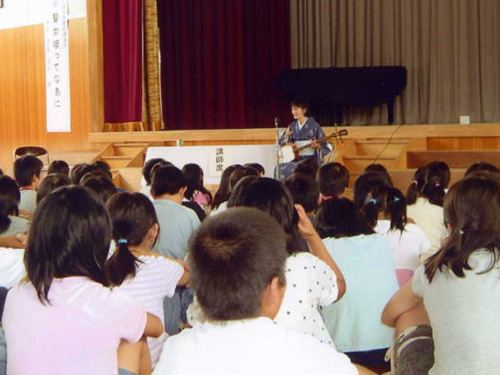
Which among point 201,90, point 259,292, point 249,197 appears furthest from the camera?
point 201,90

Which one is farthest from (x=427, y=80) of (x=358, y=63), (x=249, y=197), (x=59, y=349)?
(x=59, y=349)

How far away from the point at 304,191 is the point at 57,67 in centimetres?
711

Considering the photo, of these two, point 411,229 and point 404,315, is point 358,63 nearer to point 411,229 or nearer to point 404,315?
point 411,229

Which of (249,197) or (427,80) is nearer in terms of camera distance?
(249,197)

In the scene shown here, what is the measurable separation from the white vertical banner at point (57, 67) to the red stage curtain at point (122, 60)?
2.25ft

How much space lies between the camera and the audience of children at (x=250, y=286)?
1317 millimetres

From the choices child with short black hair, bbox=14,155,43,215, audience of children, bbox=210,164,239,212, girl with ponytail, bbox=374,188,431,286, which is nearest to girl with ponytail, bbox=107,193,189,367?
girl with ponytail, bbox=374,188,431,286

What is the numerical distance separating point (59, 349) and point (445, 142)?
6.85 metres

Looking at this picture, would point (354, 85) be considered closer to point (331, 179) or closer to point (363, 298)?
point (331, 179)

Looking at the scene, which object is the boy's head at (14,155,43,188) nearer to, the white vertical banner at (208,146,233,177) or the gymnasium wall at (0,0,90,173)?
the white vertical banner at (208,146,233,177)

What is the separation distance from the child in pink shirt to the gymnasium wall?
9.01 m

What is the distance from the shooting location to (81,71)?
10625 millimetres

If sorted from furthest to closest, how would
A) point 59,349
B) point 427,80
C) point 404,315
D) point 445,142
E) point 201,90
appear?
point 201,90 → point 427,80 → point 445,142 → point 404,315 → point 59,349

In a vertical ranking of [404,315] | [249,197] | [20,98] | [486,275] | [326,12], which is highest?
[326,12]
